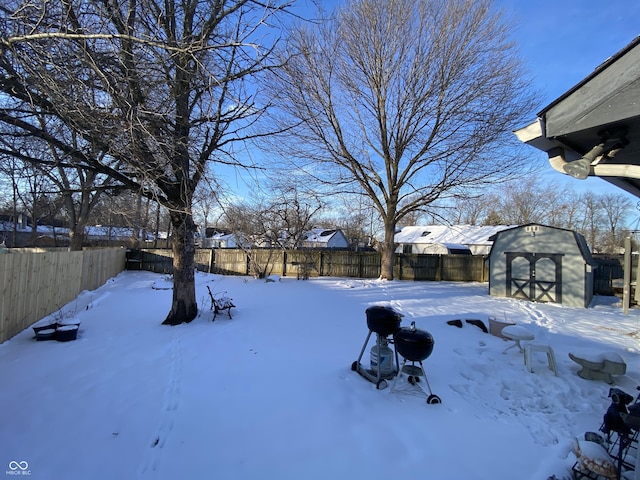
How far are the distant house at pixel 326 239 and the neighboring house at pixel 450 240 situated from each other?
8.73 metres

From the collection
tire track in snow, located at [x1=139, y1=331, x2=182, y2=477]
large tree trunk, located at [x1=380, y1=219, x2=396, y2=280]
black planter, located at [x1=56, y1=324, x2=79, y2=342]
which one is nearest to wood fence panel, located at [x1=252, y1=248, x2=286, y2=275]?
large tree trunk, located at [x1=380, y1=219, x2=396, y2=280]

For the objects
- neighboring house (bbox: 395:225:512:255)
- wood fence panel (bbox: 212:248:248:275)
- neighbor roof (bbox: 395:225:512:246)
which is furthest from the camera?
neighbor roof (bbox: 395:225:512:246)

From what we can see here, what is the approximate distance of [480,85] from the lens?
45.2 feet

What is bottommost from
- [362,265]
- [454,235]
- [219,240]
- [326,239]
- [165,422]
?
[165,422]

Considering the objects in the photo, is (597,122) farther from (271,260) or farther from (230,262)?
(230,262)

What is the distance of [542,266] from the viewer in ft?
39.9

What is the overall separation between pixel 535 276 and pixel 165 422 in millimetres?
12961

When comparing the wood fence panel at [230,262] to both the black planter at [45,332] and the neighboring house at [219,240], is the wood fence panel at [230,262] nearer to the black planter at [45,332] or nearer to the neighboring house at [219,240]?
the black planter at [45,332]

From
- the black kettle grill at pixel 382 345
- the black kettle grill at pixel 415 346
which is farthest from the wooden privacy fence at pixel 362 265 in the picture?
the black kettle grill at pixel 415 346

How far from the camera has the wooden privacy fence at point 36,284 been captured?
230 inches

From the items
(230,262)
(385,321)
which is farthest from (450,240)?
(385,321)

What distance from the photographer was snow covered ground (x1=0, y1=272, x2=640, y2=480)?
2779mm

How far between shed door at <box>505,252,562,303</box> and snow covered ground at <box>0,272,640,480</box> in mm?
5325

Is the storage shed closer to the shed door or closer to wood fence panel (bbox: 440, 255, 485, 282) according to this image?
the shed door
